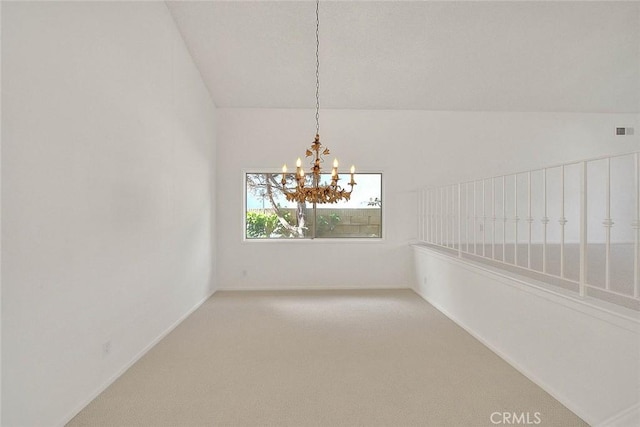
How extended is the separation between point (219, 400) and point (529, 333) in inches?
92.5

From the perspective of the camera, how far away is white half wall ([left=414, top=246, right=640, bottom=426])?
197 cm

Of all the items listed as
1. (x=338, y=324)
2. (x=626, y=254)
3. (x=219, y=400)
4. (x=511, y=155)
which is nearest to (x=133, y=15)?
(x=219, y=400)

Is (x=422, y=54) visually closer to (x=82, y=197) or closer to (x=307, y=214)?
(x=307, y=214)

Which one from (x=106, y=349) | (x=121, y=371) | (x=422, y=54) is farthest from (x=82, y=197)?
(x=422, y=54)

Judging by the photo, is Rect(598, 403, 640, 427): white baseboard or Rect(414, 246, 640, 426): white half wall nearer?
Rect(598, 403, 640, 427): white baseboard

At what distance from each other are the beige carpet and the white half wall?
132mm

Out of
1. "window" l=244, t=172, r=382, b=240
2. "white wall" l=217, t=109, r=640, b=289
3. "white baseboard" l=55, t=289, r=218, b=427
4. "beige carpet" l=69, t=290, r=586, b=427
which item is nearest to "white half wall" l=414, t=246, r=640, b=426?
"beige carpet" l=69, t=290, r=586, b=427

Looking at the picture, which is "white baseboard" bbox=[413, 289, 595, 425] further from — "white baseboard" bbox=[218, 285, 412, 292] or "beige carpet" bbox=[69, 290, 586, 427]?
"white baseboard" bbox=[218, 285, 412, 292]

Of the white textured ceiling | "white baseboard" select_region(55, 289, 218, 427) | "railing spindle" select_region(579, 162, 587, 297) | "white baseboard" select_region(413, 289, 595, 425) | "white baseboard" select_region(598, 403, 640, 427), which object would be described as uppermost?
the white textured ceiling

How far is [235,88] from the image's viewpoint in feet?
18.3

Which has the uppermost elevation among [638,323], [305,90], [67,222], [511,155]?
[305,90]

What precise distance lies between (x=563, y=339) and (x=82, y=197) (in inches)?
132

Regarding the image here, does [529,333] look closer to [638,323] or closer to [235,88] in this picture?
[638,323]

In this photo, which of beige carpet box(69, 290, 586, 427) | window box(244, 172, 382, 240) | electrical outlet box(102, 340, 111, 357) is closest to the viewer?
beige carpet box(69, 290, 586, 427)
